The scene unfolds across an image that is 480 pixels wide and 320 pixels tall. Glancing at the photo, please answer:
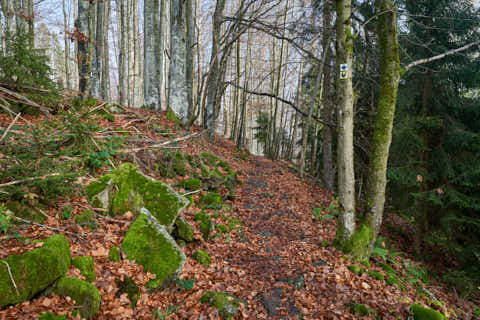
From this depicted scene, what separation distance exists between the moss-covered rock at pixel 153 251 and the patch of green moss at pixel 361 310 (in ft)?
8.60

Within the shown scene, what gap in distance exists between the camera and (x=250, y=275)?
4219 millimetres

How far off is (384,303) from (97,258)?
4280 mm

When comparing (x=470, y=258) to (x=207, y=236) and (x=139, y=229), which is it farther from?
(x=139, y=229)

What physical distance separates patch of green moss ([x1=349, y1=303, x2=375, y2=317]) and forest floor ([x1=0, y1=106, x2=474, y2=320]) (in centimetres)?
5

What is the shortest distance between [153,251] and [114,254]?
51cm

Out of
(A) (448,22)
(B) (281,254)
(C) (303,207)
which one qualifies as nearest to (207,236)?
(B) (281,254)

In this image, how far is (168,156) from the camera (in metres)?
6.56

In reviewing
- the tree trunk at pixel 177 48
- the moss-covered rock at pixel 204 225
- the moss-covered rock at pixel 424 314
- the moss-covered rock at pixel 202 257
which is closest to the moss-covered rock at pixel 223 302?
the moss-covered rock at pixel 202 257

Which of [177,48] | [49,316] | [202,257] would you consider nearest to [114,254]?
[49,316]

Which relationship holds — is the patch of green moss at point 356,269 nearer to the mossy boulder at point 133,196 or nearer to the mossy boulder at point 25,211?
the mossy boulder at point 133,196

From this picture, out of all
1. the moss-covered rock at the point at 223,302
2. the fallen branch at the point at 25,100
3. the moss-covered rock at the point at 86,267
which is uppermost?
the fallen branch at the point at 25,100

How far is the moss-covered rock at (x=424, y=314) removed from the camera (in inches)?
132

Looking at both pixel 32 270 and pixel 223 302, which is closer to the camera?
pixel 32 270

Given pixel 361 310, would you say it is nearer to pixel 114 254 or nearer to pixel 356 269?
pixel 356 269
